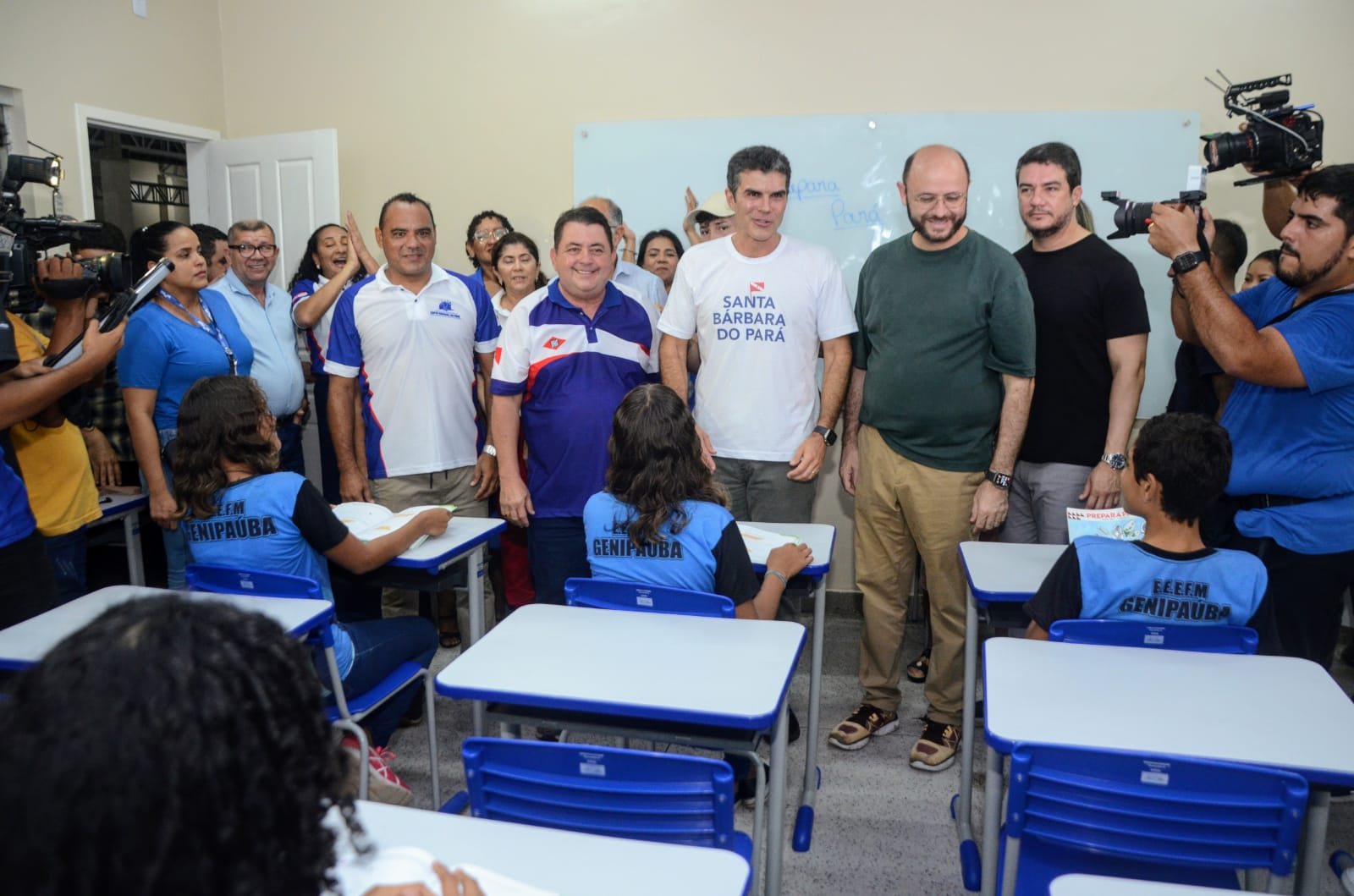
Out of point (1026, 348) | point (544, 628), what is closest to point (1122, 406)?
point (1026, 348)

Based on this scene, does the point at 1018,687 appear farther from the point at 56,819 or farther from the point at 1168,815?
the point at 56,819

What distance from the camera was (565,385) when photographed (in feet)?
9.55

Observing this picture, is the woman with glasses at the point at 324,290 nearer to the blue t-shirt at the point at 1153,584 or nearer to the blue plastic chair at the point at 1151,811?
the blue t-shirt at the point at 1153,584

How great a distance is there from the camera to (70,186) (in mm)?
4336

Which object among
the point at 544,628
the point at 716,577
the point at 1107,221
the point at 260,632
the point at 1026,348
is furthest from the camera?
the point at 1107,221

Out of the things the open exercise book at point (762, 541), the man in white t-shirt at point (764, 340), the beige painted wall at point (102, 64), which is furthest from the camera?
the beige painted wall at point (102, 64)

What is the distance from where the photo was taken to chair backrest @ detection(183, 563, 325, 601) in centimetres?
212

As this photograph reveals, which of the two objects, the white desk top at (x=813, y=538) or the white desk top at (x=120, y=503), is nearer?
the white desk top at (x=813, y=538)

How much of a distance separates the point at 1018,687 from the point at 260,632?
134 centimetres

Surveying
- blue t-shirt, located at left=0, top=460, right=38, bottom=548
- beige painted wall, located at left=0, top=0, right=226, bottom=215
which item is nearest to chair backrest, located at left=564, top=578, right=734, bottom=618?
blue t-shirt, located at left=0, top=460, right=38, bottom=548

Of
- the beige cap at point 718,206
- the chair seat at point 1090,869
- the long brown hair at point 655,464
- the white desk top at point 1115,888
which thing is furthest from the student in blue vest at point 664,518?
the beige cap at point 718,206

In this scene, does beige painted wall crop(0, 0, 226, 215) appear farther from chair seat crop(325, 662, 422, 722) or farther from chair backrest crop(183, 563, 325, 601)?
chair seat crop(325, 662, 422, 722)

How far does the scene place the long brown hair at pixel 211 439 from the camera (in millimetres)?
2232

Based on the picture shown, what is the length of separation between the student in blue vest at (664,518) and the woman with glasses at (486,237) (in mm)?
2336
